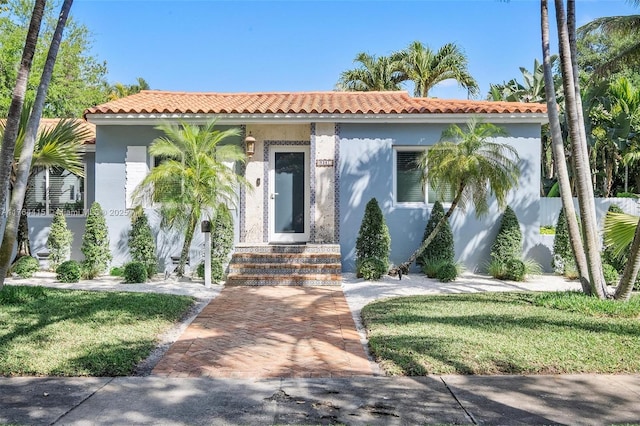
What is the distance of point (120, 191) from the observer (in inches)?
467

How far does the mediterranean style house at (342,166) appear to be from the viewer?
11.6m

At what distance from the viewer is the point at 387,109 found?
11750 mm

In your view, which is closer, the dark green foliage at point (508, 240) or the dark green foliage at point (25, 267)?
the dark green foliage at point (25, 267)

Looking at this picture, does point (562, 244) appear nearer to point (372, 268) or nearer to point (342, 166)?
point (372, 268)

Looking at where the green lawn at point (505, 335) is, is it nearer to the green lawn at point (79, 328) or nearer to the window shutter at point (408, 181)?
the green lawn at point (79, 328)

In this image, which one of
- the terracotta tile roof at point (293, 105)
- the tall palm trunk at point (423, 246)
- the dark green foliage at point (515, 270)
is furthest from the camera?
the terracotta tile roof at point (293, 105)

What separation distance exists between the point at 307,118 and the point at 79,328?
24.1 feet

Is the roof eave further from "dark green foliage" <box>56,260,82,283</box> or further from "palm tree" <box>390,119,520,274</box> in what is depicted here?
"dark green foliage" <box>56,260,82,283</box>

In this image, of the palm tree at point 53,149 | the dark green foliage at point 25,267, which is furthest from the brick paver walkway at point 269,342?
the palm tree at point 53,149

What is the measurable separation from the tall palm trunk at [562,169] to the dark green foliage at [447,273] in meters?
2.99

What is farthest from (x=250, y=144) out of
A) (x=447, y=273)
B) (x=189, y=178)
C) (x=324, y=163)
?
(x=447, y=273)

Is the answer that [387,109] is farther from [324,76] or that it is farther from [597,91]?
[324,76]

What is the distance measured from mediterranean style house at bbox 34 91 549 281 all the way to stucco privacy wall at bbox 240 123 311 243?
26 millimetres

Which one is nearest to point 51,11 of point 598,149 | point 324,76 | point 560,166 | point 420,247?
point 324,76
